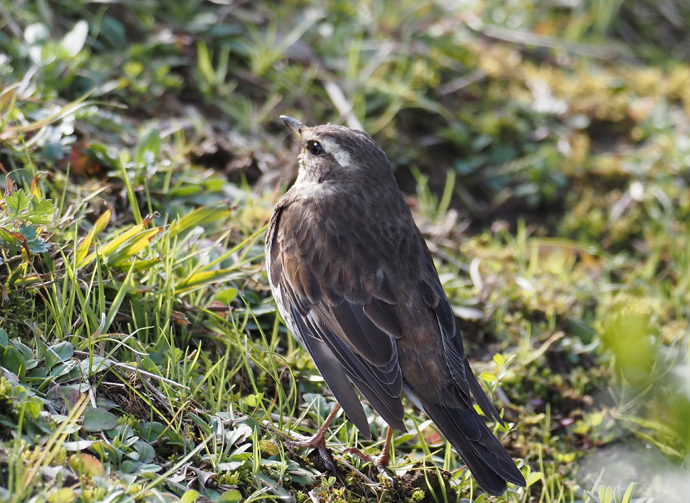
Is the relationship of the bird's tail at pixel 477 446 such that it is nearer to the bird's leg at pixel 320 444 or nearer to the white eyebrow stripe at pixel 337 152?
the bird's leg at pixel 320 444

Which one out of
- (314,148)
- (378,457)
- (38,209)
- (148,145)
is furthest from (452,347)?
(148,145)

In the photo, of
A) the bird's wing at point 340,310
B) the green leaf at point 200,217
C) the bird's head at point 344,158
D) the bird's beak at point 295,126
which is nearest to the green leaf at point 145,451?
the bird's wing at point 340,310

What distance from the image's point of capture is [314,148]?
5098mm

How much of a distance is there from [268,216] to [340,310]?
1.46 meters

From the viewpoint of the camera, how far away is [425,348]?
13.6ft

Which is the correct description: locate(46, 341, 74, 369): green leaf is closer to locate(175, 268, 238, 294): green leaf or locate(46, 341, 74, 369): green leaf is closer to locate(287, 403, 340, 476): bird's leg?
locate(175, 268, 238, 294): green leaf

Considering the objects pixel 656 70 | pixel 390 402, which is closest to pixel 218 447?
pixel 390 402

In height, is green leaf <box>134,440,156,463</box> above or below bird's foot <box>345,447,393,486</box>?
above

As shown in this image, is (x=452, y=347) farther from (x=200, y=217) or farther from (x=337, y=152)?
(x=200, y=217)

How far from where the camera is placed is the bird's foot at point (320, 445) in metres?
3.95

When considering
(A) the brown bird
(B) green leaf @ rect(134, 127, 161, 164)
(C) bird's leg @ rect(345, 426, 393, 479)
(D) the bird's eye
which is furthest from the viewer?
(B) green leaf @ rect(134, 127, 161, 164)

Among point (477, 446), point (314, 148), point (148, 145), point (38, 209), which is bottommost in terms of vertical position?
point (477, 446)

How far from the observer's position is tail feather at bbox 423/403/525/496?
371cm

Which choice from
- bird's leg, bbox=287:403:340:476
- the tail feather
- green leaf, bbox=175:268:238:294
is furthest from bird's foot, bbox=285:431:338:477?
green leaf, bbox=175:268:238:294
